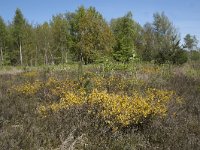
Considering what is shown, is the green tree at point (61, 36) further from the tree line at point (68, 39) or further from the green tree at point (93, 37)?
the green tree at point (93, 37)

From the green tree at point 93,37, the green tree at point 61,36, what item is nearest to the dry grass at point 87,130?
the green tree at point 93,37

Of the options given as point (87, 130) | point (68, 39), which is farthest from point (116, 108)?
point (68, 39)

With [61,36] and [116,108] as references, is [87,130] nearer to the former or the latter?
[116,108]

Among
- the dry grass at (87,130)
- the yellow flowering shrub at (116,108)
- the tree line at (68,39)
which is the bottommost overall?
the dry grass at (87,130)

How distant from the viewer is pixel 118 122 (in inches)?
250

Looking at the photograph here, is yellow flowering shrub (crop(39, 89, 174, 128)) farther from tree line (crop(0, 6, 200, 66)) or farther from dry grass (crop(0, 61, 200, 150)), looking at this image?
tree line (crop(0, 6, 200, 66))

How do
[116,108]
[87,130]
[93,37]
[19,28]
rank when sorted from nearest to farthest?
1. [87,130]
2. [116,108]
3. [93,37]
4. [19,28]

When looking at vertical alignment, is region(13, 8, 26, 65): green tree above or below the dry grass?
above

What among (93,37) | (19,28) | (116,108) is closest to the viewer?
(116,108)

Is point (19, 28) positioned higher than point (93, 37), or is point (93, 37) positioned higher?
point (19, 28)

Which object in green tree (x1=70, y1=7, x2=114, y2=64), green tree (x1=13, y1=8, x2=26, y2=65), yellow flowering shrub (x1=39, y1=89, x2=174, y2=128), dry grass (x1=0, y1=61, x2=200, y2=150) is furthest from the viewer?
green tree (x1=13, y1=8, x2=26, y2=65)

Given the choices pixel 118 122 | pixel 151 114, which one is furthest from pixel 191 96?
pixel 118 122

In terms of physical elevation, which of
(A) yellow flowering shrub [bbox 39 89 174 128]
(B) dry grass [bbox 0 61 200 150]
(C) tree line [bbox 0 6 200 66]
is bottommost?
(B) dry grass [bbox 0 61 200 150]

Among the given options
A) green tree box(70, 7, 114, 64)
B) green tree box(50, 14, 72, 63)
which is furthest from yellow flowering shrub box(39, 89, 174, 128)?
green tree box(50, 14, 72, 63)
